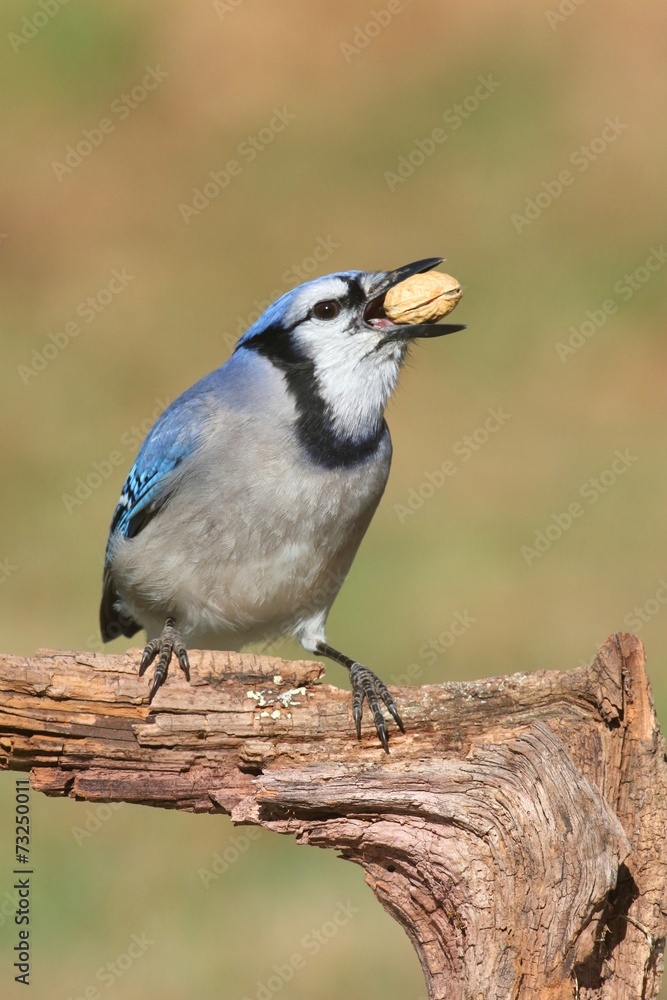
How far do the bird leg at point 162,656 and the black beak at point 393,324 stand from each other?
1180 mm

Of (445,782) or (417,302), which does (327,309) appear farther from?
(445,782)

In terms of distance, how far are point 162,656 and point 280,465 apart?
0.81m

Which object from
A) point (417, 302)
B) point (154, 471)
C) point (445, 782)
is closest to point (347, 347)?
point (417, 302)

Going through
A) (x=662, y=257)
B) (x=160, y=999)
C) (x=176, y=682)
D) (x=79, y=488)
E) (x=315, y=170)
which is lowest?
(x=160, y=999)

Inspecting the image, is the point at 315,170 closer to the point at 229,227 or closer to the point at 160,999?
the point at 229,227

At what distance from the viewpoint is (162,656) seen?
3.89m

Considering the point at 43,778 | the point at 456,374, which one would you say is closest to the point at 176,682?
the point at 43,778

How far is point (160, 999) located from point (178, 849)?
2.97ft

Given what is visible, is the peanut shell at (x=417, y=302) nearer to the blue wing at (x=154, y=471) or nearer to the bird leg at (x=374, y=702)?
the blue wing at (x=154, y=471)

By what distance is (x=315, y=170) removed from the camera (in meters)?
11.1

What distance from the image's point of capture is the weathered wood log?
3207mm

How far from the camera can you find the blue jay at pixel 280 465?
4406 mm

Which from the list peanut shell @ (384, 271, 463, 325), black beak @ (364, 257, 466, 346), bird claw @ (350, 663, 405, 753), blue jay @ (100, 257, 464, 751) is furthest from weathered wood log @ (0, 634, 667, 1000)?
peanut shell @ (384, 271, 463, 325)

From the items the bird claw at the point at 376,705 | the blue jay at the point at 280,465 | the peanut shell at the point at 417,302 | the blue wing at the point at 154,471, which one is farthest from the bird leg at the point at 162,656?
the peanut shell at the point at 417,302
